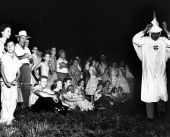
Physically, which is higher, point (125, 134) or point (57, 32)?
point (57, 32)

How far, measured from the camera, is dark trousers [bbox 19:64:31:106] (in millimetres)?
8218

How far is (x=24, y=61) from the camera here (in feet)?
26.6

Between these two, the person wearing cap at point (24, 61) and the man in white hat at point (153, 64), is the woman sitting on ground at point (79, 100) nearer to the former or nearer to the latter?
the person wearing cap at point (24, 61)

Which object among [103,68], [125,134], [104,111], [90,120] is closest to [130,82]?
[103,68]

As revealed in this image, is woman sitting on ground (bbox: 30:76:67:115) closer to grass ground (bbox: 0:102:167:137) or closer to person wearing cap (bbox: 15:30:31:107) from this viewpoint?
grass ground (bbox: 0:102:167:137)

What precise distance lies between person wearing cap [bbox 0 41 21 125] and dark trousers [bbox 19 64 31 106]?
130cm

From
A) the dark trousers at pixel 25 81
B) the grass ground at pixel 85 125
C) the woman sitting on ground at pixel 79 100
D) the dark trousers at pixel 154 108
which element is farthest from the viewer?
the woman sitting on ground at pixel 79 100

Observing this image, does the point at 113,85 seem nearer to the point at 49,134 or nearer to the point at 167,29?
the point at 167,29

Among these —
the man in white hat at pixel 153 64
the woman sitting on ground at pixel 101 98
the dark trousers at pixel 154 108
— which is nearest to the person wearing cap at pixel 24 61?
the woman sitting on ground at pixel 101 98

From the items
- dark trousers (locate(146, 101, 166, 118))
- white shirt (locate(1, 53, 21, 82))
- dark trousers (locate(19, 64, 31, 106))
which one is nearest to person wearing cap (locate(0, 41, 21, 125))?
white shirt (locate(1, 53, 21, 82))

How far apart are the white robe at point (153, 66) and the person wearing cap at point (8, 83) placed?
9.24 feet

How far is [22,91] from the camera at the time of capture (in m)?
8.41

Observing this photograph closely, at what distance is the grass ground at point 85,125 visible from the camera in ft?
20.0

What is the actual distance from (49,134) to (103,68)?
6296mm
